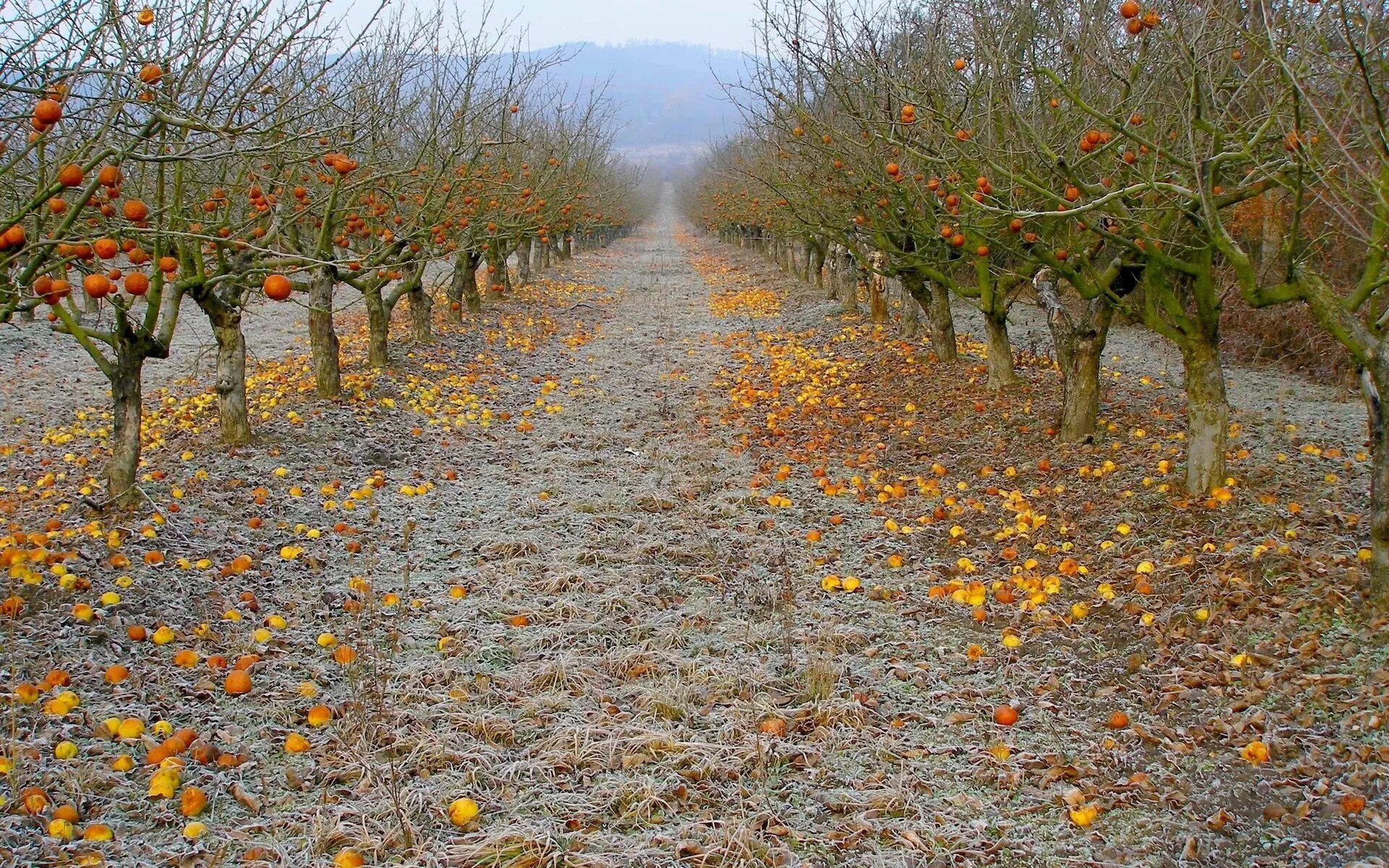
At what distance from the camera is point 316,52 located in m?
9.10

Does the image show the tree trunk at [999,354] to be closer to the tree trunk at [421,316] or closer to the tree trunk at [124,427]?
the tree trunk at [124,427]

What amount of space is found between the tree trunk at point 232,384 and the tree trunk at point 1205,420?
7757mm

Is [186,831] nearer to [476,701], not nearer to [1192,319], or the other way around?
[476,701]

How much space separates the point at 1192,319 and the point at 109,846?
21.5 ft

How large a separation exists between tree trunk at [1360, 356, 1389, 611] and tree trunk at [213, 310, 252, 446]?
8312 millimetres

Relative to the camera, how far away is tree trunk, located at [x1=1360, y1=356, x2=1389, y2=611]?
4277mm

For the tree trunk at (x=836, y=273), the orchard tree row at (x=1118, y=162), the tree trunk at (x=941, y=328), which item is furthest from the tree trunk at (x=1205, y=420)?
the tree trunk at (x=836, y=273)

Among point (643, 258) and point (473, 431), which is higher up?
point (643, 258)

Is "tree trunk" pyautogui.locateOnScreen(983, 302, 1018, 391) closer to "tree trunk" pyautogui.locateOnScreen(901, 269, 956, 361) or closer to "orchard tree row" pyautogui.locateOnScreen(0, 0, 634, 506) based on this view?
"tree trunk" pyautogui.locateOnScreen(901, 269, 956, 361)

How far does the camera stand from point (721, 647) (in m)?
4.84

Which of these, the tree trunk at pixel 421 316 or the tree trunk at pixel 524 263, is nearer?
the tree trunk at pixel 421 316

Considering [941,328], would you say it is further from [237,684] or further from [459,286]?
[237,684]

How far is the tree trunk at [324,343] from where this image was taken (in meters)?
9.95

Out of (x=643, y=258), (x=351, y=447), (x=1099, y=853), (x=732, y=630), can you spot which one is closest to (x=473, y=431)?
(x=351, y=447)
